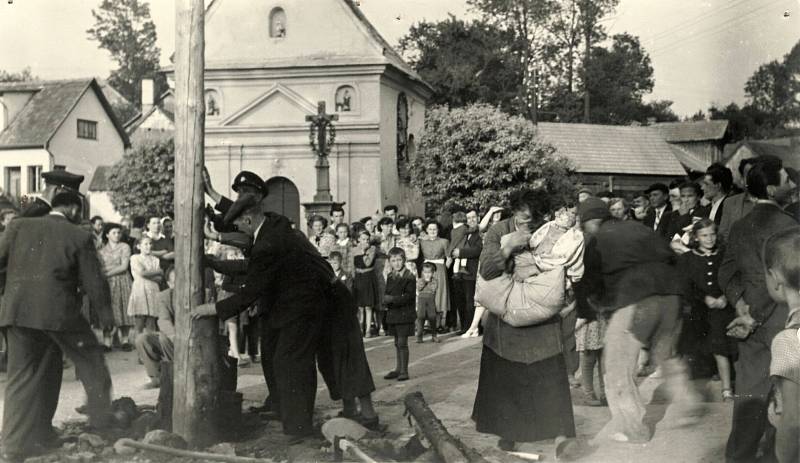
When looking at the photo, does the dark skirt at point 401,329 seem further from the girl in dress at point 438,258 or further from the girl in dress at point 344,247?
the girl in dress at point 438,258

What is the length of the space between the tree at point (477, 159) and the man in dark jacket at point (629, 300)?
25.1 m

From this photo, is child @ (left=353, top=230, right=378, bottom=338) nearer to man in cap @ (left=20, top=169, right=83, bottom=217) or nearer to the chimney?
man in cap @ (left=20, top=169, right=83, bottom=217)

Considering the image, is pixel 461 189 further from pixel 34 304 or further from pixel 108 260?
pixel 34 304

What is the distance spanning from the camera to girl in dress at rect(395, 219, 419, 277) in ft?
46.4

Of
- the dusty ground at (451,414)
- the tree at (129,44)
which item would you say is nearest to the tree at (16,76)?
the tree at (129,44)

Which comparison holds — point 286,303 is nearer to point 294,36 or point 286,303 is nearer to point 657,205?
point 657,205

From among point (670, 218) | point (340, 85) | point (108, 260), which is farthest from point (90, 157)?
point (670, 218)

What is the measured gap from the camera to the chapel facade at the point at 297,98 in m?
33.5

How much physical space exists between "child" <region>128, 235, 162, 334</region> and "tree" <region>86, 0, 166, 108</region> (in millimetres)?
3198

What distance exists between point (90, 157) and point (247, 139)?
13271 millimetres

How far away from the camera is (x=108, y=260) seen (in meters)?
12.8

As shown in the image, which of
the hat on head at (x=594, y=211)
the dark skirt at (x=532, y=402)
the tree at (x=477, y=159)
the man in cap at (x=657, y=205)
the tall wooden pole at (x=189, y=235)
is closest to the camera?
the dark skirt at (x=532, y=402)

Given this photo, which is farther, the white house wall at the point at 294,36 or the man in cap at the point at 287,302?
the white house wall at the point at 294,36

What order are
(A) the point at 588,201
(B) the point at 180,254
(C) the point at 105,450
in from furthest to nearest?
1. (A) the point at 588,201
2. (B) the point at 180,254
3. (C) the point at 105,450
